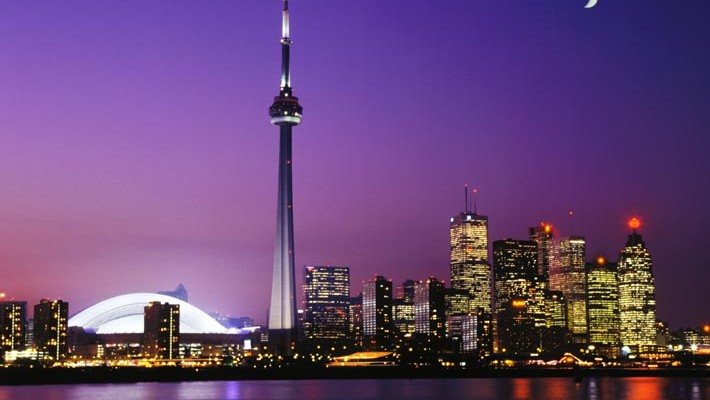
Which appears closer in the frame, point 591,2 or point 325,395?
point 591,2

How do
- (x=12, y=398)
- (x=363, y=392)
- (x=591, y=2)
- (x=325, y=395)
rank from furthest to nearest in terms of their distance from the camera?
(x=363, y=392)
(x=325, y=395)
(x=12, y=398)
(x=591, y=2)

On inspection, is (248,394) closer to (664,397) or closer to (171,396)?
(171,396)

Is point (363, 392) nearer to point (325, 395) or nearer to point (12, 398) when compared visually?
point (325, 395)

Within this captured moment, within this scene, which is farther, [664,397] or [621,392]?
[621,392]

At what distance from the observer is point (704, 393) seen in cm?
15750

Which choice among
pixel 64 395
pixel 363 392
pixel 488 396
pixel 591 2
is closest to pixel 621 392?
pixel 488 396

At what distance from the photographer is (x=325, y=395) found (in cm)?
15725

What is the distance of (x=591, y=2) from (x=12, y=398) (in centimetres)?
12886

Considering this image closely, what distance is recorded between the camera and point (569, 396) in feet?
499

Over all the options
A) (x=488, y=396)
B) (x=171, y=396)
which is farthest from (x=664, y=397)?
(x=171, y=396)

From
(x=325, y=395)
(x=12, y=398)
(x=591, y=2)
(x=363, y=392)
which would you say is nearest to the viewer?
(x=591, y=2)

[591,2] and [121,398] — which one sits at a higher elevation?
[591,2]

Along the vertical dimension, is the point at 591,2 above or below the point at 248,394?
above

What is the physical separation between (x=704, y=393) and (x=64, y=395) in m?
104
